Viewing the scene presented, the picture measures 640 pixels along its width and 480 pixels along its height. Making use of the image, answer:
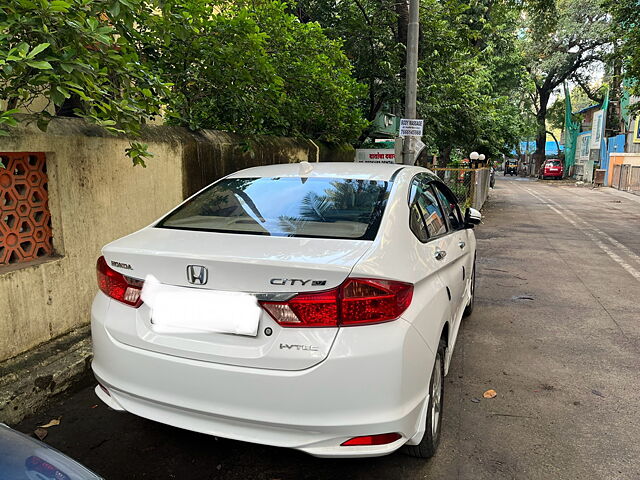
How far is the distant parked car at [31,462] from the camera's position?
1448 mm

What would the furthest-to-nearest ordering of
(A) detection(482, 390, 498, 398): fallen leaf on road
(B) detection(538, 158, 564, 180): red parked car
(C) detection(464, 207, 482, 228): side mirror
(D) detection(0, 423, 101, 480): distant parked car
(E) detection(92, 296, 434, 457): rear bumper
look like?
(B) detection(538, 158, 564, 180): red parked car < (C) detection(464, 207, 482, 228): side mirror < (A) detection(482, 390, 498, 398): fallen leaf on road < (E) detection(92, 296, 434, 457): rear bumper < (D) detection(0, 423, 101, 480): distant parked car

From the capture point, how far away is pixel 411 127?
29.9 ft

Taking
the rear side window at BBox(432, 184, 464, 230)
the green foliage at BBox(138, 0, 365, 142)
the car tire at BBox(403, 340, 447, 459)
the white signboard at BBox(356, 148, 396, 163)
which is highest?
the green foliage at BBox(138, 0, 365, 142)

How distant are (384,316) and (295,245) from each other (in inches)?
20.9

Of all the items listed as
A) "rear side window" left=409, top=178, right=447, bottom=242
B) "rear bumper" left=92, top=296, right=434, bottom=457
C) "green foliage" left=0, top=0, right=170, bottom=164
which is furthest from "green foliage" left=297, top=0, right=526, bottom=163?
"rear bumper" left=92, top=296, right=434, bottom=457

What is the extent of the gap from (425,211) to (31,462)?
2488 mm

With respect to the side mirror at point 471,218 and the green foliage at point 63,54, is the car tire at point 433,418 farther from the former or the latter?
the green foliage at point 63,54

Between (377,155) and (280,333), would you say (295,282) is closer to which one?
(280,333)

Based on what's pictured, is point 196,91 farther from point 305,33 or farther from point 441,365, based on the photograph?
point 441,365

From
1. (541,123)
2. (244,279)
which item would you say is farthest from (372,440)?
(541,123)

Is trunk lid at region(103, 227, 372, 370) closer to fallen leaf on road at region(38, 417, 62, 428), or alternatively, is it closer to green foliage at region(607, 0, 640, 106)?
fallen leaf on road at region(38, 417, 62, 428)

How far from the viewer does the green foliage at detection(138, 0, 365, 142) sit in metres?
5.17

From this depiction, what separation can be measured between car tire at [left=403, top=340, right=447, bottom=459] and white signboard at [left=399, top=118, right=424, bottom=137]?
6.77 metres

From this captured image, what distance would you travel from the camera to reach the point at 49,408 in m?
3.30
